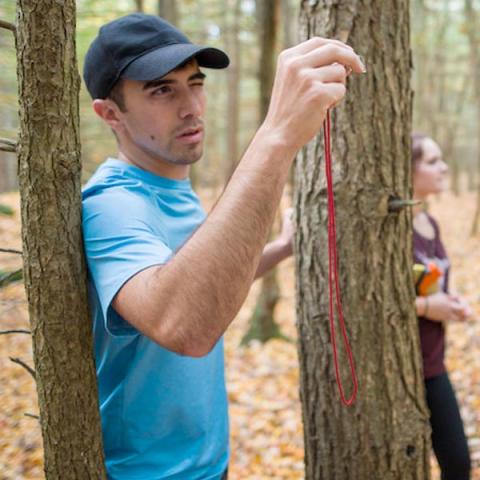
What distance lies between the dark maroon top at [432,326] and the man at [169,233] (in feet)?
4.66

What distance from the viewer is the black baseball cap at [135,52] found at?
1.66 metres

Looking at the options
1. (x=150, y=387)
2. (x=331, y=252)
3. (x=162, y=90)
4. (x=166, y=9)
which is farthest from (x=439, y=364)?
(x=166, y=9)

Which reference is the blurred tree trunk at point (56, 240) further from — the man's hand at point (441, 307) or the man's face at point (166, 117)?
the man's hand at point (441, 307)

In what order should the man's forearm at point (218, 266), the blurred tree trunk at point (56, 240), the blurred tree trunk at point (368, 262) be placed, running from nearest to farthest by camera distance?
the man's forearm at point (218, 266)
the blurred tree trunk at point (56, 240)
the blurred tree trunk at point (368, 262)

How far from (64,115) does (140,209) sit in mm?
315

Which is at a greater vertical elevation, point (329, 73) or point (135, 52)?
point (135, 52)

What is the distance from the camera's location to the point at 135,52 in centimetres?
169

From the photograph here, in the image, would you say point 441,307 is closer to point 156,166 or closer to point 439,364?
point 439,364

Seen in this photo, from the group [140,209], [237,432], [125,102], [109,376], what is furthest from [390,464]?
[237,432]

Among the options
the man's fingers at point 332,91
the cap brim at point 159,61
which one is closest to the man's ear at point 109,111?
the cap brim at point 159,61

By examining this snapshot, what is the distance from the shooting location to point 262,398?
5387 millimetres

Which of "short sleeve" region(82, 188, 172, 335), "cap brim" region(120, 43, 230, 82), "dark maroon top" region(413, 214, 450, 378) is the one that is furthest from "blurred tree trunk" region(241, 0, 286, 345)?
"short sleeve" region(82, 188, 172, 335)

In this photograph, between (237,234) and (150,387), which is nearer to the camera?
(237,234)

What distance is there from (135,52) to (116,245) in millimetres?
651
